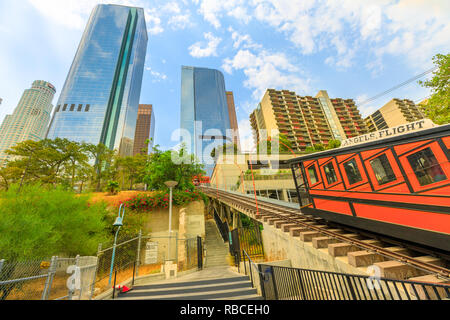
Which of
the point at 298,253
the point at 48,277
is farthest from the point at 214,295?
the point at 48,277

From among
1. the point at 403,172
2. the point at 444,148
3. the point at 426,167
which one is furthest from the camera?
the point at 403,172

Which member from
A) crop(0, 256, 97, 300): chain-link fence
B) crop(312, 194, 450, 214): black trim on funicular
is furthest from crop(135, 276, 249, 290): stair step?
crop(312, 194, 450, 214): black trim on funicular

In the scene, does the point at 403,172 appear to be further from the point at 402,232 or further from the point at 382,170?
the point at 402,232

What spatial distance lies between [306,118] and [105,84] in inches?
4331

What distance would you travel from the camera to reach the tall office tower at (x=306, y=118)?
5972 cm

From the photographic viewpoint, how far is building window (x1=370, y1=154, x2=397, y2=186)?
171 inches

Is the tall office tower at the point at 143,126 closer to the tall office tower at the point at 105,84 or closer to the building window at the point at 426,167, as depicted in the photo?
the tall office tower at the point at 105,84

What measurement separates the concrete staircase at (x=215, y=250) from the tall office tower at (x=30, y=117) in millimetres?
96658

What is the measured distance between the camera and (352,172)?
17.4ft
